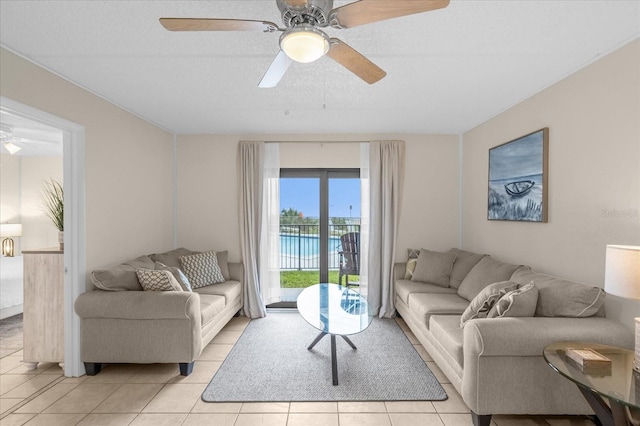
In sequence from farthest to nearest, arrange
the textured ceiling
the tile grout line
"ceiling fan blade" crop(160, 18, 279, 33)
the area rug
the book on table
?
the area rug, the tile grout line, the textured ceiling, the book on table, "ceiling fan blade" crop(160, 18, 279, 33)

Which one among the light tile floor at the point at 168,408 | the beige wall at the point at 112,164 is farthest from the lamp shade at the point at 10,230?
the light tile floor at the point at 168,408

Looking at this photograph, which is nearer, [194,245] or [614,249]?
[614,249]

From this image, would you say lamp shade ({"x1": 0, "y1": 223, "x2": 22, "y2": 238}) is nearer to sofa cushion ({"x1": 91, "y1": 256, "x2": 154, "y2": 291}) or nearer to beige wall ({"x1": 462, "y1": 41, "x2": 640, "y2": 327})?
sofa cushion ({"x1": 91, "y1": 256, "x2": 154, "y2": 291})

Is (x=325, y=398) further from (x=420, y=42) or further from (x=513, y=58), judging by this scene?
(x=513, y=58)

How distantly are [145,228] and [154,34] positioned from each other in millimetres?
2414

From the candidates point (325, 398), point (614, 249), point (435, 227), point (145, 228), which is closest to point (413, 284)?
point (435, 227)

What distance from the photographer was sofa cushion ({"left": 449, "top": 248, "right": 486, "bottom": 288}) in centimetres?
354

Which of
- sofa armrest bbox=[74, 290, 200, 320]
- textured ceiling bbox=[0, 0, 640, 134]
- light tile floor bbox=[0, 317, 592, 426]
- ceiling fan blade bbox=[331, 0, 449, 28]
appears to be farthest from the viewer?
sofa armrest bbox=[74, 290, 200, 320]

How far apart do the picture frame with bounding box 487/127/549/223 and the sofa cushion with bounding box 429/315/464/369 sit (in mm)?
1217

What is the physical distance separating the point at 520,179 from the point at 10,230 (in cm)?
653

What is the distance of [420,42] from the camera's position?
2.01m

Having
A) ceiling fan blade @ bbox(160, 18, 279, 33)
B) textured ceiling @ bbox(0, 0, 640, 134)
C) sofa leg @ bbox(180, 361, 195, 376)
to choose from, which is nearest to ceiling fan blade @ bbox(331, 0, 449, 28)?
ceiling fan blade @ bbox(160, 18, 279, 33)

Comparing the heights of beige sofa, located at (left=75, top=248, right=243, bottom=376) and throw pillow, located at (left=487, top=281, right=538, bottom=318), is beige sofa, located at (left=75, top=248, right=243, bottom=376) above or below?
below

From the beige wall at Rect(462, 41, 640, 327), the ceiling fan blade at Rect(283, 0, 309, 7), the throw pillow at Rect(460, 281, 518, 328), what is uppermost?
the ceiling fan blade at Rect(283, 0, 309, 7)
